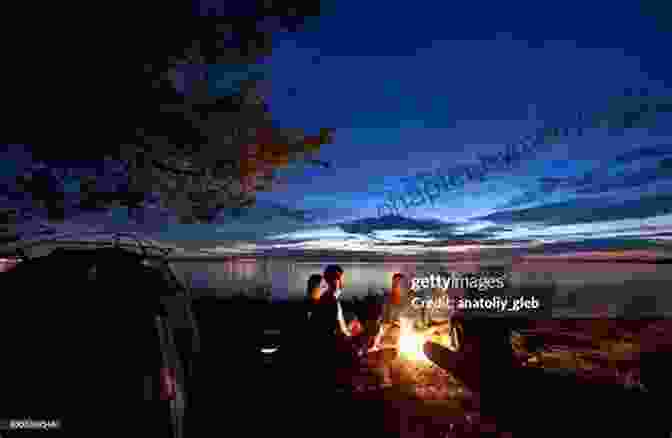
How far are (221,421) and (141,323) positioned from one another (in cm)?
348

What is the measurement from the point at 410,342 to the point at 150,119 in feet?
31.0

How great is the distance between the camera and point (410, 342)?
32.8 ft

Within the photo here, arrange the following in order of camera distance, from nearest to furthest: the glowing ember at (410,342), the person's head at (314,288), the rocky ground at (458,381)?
the rocky ground at (458,381)
the person's head at (314,288)
the glowing ember at (410,342)

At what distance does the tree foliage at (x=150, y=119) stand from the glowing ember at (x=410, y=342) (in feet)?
21.6

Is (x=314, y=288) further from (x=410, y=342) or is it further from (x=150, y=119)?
(x=150, y=119)

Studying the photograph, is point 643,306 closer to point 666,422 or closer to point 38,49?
point 666,422

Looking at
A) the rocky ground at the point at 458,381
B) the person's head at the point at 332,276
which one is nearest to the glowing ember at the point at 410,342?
the rocky ground at the point at 458,381

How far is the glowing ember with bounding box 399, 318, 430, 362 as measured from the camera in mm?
9828

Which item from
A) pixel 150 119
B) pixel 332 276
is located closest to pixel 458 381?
pixel 332 276

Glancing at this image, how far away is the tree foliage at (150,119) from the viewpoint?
1048cm

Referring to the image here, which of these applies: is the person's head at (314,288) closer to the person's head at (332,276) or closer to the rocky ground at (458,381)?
the person's head at (332,276)

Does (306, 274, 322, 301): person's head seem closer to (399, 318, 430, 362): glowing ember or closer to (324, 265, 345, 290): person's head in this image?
(324, 265, 345, 290): person's head

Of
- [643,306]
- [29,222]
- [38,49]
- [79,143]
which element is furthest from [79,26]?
[643,306]

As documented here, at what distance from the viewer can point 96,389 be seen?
2.86 meters
